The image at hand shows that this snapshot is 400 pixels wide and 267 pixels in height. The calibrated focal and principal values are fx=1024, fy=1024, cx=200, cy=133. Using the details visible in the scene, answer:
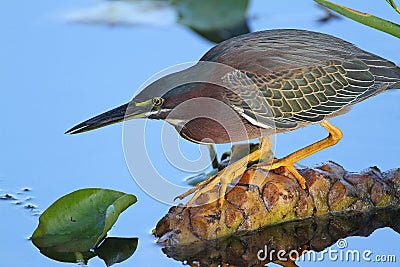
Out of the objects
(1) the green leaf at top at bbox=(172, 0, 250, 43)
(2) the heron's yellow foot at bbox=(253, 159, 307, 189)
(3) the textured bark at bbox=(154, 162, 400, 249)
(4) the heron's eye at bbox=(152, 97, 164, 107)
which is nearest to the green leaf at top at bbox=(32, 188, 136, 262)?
(3) the textured bark at bbox=(154, 162, 400, 249)

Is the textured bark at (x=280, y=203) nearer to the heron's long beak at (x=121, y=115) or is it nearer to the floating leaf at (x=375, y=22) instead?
the heron's long beak at (x=121, y=115)

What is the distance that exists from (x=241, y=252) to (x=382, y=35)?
7.32 feet

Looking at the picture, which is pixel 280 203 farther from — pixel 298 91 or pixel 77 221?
pixel 77 221

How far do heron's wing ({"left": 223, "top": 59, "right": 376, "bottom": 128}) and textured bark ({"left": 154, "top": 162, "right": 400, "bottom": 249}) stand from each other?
0.68 ft

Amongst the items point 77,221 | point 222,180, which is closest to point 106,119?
point 77,221

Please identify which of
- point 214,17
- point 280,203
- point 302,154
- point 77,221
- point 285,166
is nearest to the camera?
point 77,221

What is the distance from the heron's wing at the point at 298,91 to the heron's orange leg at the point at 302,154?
10cm

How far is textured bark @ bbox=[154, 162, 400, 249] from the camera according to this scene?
3.37 meters

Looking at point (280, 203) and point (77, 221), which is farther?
point (280, 203)

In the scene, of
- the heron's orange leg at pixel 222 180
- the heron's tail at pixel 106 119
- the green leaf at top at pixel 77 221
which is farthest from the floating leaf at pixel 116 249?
the heron's tail at pixel 106 119

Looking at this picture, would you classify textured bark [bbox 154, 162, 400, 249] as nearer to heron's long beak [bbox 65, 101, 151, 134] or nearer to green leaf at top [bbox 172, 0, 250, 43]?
heron's long beak [bbox 65, 101, 151, 134]

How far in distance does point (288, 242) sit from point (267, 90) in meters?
0.58

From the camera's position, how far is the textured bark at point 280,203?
337 centimetres

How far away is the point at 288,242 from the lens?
342 centimetres
